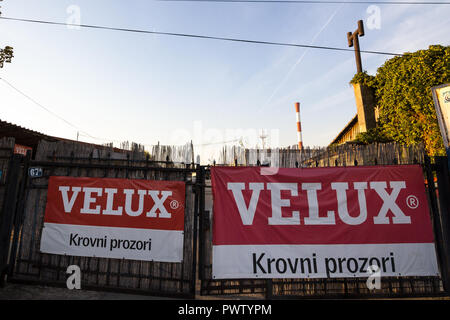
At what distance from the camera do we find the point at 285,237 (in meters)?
4.91

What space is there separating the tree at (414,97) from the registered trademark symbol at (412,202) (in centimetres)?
1190

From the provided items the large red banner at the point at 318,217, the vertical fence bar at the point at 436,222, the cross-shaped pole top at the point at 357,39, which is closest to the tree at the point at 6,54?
the large red banner at the point at 318,217

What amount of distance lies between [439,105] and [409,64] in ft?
43.4

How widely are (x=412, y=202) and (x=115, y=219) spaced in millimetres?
6442

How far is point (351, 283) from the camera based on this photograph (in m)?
4.95

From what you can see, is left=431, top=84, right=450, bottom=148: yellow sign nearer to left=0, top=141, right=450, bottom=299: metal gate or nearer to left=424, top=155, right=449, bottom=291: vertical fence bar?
left=0, top=141, right=450, bottom=299: metal gate

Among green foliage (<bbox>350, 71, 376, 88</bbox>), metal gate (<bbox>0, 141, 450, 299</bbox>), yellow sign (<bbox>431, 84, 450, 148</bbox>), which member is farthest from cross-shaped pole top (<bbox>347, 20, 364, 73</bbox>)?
metal gate (<bbox>0, 141, 450, 299</bbox>)

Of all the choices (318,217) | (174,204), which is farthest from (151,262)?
(318,217)

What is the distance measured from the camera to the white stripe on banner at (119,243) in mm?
5102

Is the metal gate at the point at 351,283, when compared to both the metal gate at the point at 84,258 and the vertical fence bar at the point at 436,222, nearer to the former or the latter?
the vertical fence bar at the point at 436,222
